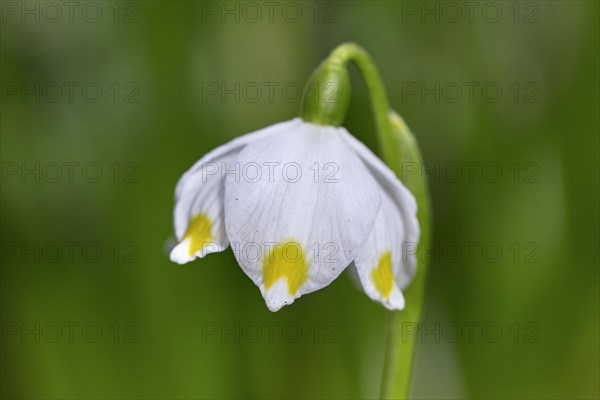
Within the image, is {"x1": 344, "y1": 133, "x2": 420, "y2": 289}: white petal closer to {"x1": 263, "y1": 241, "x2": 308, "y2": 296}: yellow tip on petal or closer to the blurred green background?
{"x1": 263, "y1": 241, "x2": 308, "y2": 296}: yellow tip on petal

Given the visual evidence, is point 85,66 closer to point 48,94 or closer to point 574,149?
point 48,94

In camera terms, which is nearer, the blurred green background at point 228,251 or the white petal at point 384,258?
the white petal at point 384,258

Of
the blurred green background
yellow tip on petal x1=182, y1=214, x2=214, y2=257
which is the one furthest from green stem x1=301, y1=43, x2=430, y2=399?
the blurred green background

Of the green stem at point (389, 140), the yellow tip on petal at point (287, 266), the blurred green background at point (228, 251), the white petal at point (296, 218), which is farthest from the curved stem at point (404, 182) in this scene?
the blurred green background at point (228, 251)

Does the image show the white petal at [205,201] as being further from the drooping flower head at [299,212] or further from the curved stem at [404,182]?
the curved stem at [404,182]

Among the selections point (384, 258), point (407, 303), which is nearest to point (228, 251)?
point (407, 303)

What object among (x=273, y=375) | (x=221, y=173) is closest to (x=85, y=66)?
(x=273, y=375)

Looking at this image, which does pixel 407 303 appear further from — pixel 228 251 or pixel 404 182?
pixel 228 251
